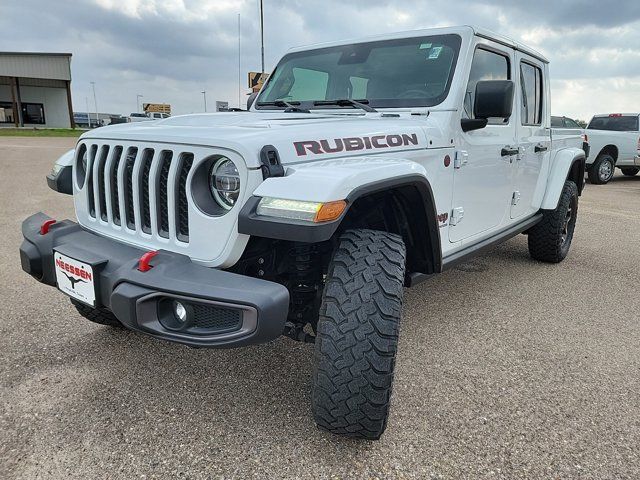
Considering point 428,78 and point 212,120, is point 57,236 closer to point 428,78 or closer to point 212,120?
point 212,120

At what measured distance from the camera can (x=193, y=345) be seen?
1852 millimetres

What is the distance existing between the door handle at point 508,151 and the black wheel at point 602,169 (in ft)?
33.6

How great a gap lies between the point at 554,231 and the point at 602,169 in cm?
931

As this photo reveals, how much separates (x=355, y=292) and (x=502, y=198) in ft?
7.00

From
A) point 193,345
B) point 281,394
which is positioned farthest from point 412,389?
point 193,345

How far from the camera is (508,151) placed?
357cm

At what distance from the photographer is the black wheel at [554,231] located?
4.68 metres

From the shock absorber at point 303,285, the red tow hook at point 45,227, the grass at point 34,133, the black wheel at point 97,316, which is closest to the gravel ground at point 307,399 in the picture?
the black wheel at point 97,316

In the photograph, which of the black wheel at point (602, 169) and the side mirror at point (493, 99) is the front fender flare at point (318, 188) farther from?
the black wheel at point (602, 169)

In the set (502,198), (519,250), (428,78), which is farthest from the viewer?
(519,250)

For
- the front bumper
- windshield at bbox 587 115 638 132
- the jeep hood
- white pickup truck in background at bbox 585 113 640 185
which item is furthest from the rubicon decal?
windshield at bbox 587 115 638 132

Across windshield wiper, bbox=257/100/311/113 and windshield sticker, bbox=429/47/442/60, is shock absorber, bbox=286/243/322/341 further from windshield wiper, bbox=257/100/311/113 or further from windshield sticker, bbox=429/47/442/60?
windshield sticker, bbox=429/47/442/60

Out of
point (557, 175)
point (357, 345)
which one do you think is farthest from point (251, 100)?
point (557, 175)

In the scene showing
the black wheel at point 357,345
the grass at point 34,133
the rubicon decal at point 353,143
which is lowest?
the grass at point 34,133
